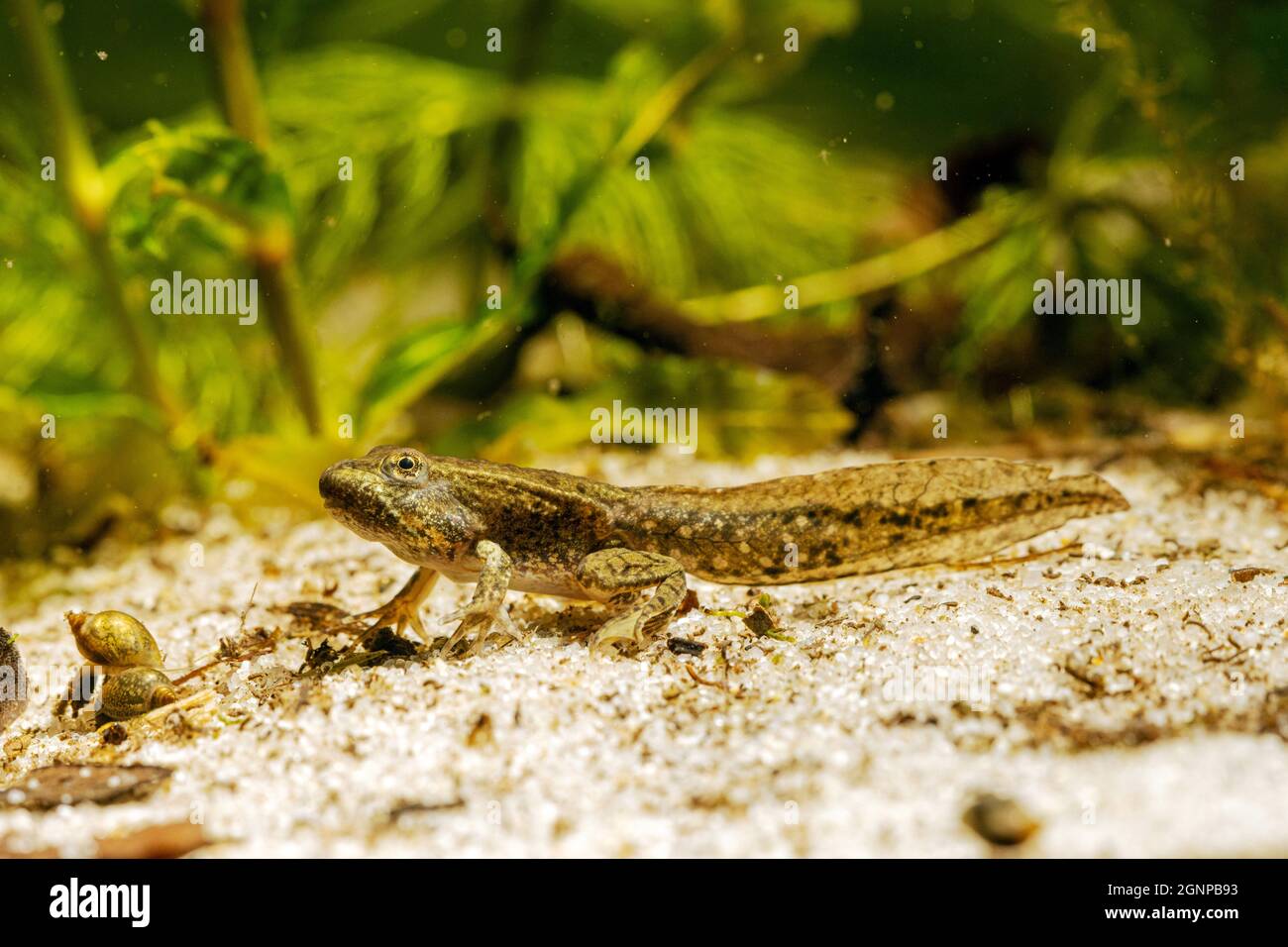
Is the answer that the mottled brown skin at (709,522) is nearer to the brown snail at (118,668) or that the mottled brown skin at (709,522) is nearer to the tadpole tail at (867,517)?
the tadpole tail at (867,517)

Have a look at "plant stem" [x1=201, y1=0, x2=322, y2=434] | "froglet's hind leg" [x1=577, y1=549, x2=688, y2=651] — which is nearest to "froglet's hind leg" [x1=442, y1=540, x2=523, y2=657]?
"froglet's hind leg" [x1=577, y1=549, x2=688, y2=651]

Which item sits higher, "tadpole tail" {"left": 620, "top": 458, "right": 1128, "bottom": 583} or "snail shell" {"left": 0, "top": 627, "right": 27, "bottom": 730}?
"tadpole tail" {"left": 620, "top": 458, "right": 1128, "bottom": 583}

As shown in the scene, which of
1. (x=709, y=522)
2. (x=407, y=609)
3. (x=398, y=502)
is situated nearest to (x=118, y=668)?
(x=407, y=609)

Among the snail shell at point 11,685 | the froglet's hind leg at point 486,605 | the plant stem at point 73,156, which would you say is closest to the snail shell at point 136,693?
the snail shell at point 11,685

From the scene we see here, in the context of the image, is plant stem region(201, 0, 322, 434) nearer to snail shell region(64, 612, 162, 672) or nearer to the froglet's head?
the froglet's head
